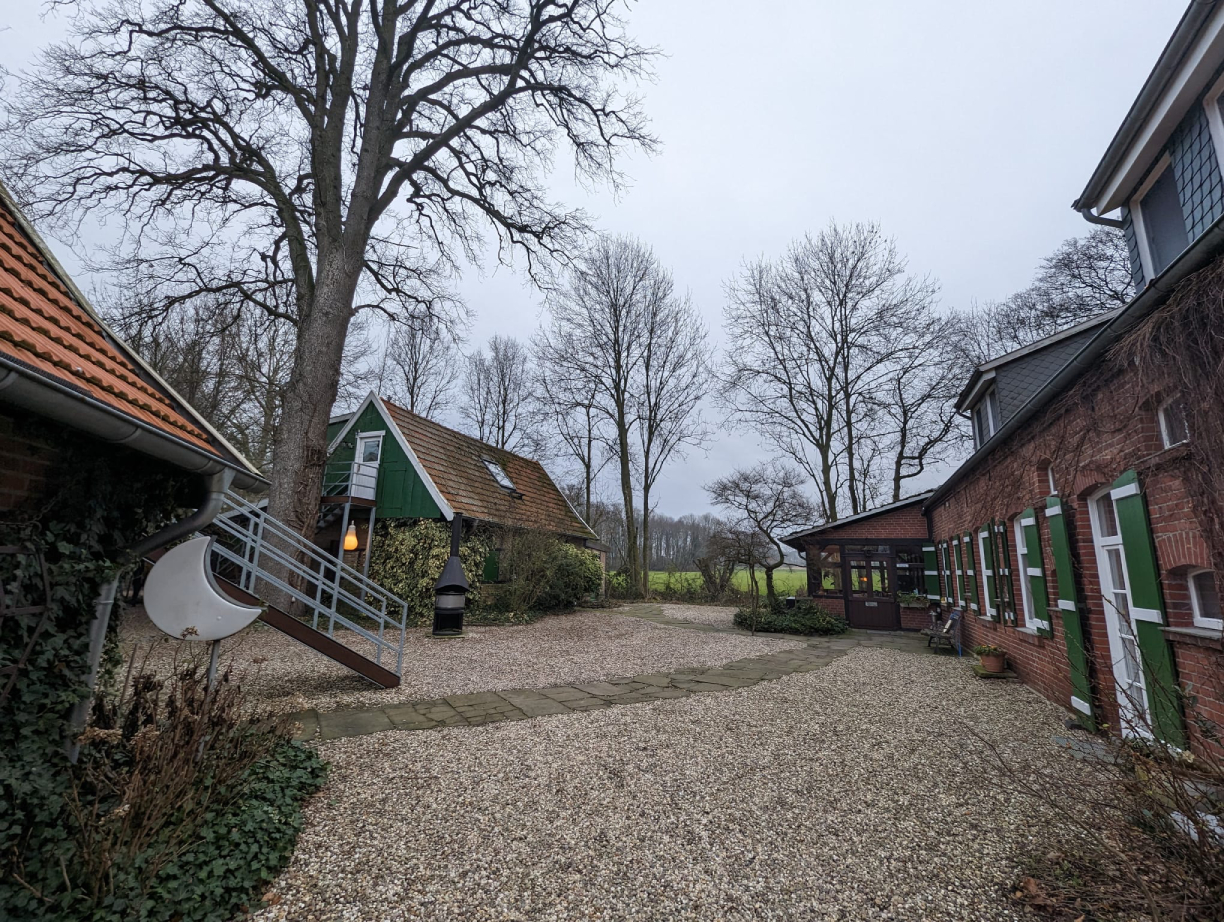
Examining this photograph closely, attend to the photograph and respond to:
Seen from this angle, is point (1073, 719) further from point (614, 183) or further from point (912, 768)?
point (614, 183)

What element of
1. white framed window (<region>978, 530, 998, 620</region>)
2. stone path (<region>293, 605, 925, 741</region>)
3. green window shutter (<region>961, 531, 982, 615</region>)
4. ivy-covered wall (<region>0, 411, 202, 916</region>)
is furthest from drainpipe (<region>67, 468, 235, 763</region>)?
green window shutter (<region>961, 531, 982, 615</region>)

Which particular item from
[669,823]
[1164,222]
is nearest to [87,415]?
[669,823]

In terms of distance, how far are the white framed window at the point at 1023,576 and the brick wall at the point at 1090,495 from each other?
0.36 feet

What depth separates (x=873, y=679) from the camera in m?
7.61

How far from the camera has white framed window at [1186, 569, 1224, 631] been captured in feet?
12.3

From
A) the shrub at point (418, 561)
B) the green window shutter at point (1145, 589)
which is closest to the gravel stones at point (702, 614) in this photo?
the shrub at point (418, 561)

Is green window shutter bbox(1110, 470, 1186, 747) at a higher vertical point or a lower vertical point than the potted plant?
higher

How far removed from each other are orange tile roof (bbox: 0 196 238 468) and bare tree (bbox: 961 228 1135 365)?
1629 cm

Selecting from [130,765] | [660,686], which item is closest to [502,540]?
[660,686]

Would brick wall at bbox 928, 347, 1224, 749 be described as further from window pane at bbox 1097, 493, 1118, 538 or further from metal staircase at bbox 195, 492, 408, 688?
metal staircase at bbox 195, 492, 408, 688

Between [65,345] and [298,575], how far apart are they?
8.81 meters

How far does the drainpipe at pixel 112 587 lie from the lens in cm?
264

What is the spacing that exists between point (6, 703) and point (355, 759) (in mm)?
2395

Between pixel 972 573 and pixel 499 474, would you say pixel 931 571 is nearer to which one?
pixel 972 573
